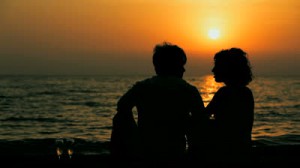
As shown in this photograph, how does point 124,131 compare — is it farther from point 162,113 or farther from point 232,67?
point 232,67

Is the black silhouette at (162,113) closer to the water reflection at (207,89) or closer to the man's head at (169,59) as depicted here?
the man's head at (169,59)

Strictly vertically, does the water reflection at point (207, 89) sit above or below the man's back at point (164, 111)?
below

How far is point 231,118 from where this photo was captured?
345 cm

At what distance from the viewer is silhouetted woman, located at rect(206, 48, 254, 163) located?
3438 millimetres

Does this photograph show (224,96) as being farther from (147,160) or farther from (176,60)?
(147,160)

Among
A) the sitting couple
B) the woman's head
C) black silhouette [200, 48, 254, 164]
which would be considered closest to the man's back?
the sitting couple

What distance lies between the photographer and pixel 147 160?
3.27 meters

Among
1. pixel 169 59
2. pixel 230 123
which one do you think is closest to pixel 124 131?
pixel 169 59

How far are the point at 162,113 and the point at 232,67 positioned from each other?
810 mm

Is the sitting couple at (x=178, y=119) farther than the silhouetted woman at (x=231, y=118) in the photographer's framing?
No

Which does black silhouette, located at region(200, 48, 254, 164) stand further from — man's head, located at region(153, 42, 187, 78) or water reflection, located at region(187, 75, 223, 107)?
water reflection, located at region(187, 75, 223, 107)

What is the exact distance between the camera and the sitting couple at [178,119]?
10.1 feet

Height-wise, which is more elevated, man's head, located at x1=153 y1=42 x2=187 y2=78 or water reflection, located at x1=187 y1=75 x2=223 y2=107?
man's head, located at x1=153 y1=42 x2=187 y2=78

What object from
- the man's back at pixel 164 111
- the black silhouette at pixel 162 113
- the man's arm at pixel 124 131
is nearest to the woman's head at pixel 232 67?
the black silhouette at pixel 162 113
